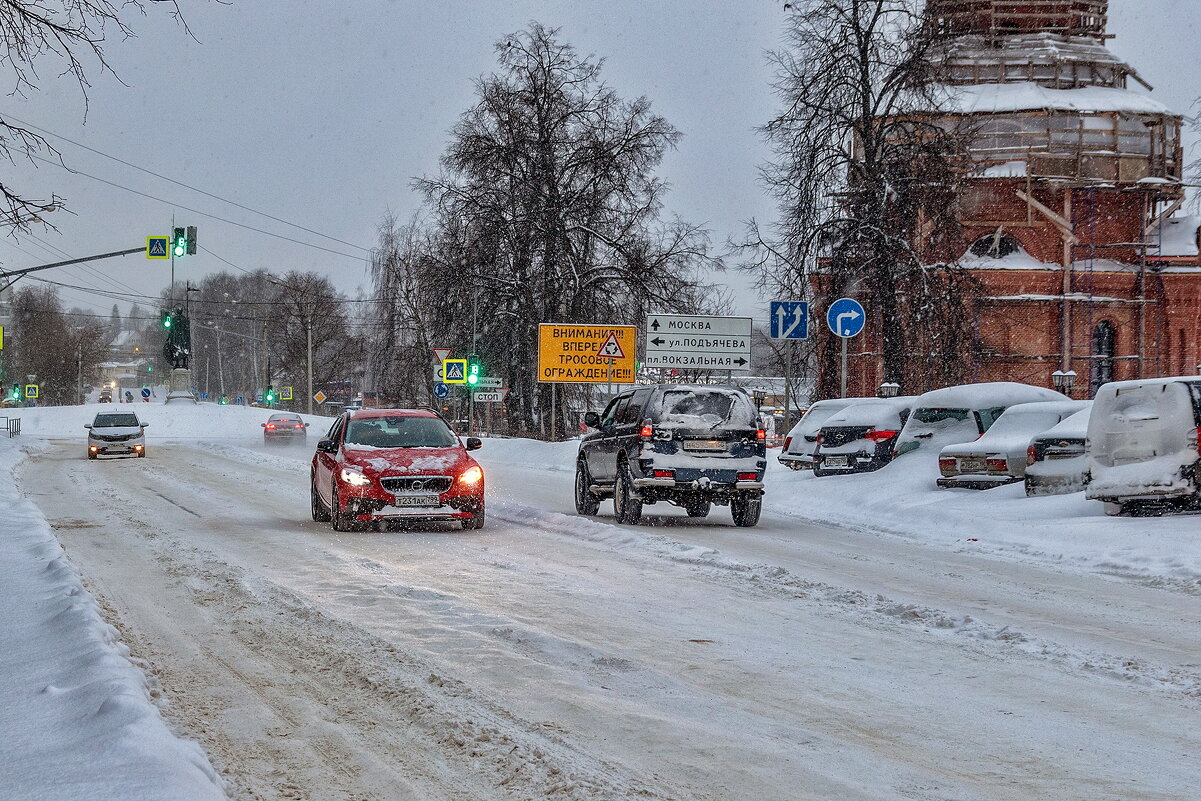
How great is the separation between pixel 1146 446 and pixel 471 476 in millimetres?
7844

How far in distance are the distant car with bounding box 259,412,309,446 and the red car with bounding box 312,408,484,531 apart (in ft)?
135

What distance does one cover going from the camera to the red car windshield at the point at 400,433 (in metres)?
16.2

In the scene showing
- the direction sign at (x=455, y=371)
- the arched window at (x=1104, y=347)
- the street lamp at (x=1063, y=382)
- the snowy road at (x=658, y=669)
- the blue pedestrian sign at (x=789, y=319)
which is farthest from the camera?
the arched window at (x=1104, y=347)

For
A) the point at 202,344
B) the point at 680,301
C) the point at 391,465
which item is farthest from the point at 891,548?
the point at 202,344

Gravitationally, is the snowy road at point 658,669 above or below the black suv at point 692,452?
below

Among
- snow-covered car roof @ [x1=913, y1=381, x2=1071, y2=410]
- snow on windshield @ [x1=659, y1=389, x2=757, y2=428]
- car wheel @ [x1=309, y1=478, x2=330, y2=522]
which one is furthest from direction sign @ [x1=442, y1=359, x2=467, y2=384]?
snow on windshield @ [x1=659, y1=389, x2=757, y2=428]

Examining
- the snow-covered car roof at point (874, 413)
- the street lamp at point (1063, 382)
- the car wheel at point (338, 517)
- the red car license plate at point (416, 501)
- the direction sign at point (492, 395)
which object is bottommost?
the car wheel at point (338, 517)

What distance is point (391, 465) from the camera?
15.2 metres

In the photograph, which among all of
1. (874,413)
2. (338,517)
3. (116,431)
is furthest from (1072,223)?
(338,517)

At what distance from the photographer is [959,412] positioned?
21.3 meters

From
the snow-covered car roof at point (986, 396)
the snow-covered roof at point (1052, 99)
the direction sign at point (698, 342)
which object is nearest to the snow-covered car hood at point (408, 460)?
the snow-covered car roof at point (986, 396)

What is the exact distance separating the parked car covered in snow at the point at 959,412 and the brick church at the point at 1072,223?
2808 cm

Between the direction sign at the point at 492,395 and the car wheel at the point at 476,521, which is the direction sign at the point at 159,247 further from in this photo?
the car wheel at the point at 476,521

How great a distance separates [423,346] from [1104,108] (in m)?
33.2
